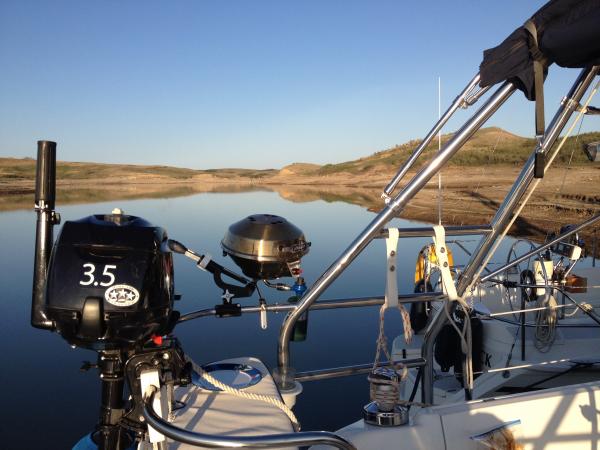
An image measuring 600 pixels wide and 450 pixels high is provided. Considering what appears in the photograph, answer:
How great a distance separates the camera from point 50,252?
1669 mm

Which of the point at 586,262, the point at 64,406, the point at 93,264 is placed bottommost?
the point at 64,406

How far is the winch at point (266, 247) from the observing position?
7.11 feet

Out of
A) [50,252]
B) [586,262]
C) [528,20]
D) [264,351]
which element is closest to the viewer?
[50,252]

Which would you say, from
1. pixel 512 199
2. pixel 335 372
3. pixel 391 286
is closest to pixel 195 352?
pixel 335 372

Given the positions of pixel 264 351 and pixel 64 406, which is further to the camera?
pixel 264 351

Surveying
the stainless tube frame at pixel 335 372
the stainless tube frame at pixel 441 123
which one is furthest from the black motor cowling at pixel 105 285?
the stainless tube frame at pixel 441 123

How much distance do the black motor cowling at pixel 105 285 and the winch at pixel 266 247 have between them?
63 centimetres

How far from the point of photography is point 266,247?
2.16 m

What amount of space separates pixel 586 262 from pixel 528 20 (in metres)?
9.17

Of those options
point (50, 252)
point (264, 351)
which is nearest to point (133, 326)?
point (50, 252)

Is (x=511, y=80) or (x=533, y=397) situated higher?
(x=511, y=80)

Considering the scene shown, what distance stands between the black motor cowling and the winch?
0.63 meters

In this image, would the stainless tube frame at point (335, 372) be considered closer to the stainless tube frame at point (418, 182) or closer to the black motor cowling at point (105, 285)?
the stainless tube frame at point (418, 182)

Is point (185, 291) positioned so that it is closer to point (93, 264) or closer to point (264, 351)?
point (264, 351)
